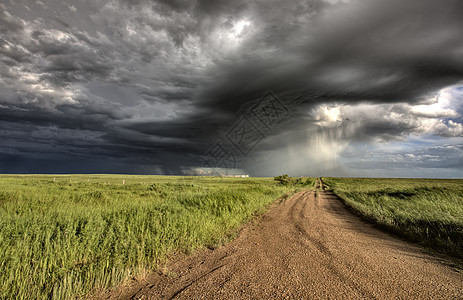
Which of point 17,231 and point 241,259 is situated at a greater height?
point 17,231

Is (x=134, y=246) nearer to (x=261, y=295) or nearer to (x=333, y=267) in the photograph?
(x=261, y=295)

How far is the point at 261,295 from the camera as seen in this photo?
3510 mm

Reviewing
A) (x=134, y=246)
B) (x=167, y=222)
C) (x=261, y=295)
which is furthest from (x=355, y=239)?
(x=134, y=246)

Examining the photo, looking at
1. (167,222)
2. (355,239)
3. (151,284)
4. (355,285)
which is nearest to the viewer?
(355,285)

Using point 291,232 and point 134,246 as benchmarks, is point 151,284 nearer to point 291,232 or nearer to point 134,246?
point 134,246

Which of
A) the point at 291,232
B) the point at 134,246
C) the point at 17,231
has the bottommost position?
the point at 291,232

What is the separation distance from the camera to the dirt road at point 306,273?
11.8ft

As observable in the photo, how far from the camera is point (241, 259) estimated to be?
5.23 metres

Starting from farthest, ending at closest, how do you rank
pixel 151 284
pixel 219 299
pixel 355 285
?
pixel 151 284, pixel 355 285, pixel 219 299

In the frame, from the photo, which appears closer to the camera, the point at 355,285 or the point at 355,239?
the point at 355,285

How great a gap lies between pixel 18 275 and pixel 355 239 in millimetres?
8380

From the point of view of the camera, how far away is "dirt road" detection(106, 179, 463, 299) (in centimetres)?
360

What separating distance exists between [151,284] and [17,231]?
3.28m

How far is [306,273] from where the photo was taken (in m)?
4.30
